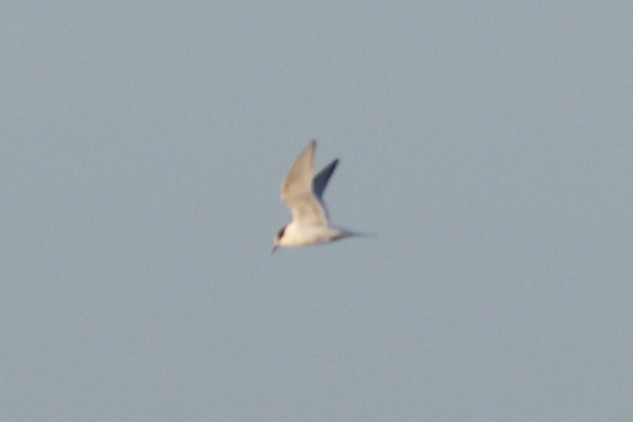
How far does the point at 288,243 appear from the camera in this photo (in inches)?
1453

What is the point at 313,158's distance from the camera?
1416 inches

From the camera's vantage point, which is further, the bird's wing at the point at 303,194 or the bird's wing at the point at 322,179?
the bird's wing at the point at 322,179

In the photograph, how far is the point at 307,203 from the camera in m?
36.4

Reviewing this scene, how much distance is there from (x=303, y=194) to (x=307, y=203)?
0.15 metres

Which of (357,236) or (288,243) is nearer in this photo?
(357,236)

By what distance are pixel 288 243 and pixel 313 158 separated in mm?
1573

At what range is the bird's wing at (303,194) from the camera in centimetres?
3603

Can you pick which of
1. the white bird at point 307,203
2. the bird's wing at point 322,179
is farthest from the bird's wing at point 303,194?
the bird's wing at point 322,179

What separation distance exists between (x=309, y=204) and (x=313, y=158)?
0.77m

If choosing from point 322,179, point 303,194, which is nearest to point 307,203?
point 303,194

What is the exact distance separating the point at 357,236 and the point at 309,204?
6.67 ft

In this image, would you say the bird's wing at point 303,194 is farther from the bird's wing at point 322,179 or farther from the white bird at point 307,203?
the bird's wing at point 322,179

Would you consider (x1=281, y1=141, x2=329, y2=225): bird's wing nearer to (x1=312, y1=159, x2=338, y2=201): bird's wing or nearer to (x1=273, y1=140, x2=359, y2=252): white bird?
(x1=273, y1=140, x2=359, y2=252): white bird

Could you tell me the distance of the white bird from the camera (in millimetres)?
35969
